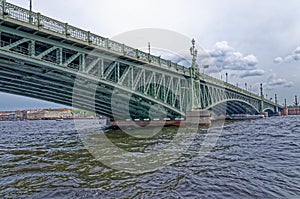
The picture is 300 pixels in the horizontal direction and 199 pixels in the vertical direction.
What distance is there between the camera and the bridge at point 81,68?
1761 cm

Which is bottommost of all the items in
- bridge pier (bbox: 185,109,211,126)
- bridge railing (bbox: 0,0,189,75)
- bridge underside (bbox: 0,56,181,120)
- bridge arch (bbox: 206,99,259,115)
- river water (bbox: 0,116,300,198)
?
river water (bbox: 0,116,300,198)

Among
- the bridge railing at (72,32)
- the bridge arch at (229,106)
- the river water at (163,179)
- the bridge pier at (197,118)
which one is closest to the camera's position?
the river water at (163,179)

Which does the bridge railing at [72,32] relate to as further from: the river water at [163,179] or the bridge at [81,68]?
the river water at [163,179]

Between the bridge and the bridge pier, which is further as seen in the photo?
the bridge pier

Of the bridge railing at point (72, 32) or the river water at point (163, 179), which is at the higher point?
the bridge railing at point (72, 32)

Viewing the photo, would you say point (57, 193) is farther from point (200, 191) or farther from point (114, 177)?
point (200, 191)

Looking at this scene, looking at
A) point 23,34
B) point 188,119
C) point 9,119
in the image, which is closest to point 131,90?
point 23,34

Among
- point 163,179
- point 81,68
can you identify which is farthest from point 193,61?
point 163,179

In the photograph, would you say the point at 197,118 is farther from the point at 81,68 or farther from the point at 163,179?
the point at 163,179

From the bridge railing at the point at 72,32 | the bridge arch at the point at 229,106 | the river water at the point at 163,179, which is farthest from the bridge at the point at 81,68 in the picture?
the bridge arch at the point at 229,106

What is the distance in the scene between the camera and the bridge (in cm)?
1761

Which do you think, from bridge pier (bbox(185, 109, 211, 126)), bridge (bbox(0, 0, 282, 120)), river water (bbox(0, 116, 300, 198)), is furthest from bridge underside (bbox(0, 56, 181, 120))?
river water (bbox(0, 116, 300, 198))

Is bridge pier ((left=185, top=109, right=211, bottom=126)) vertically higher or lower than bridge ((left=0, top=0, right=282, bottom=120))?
lower

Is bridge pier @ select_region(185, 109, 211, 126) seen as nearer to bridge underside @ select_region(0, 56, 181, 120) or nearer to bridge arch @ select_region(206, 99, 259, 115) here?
bridge underside @ select_region(0, 56, 181, 120)
